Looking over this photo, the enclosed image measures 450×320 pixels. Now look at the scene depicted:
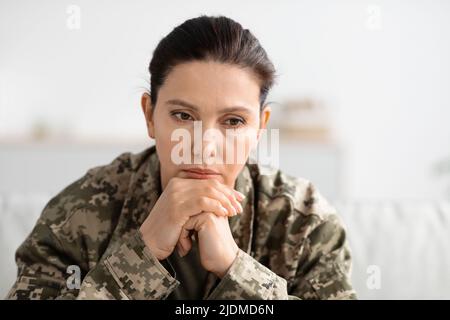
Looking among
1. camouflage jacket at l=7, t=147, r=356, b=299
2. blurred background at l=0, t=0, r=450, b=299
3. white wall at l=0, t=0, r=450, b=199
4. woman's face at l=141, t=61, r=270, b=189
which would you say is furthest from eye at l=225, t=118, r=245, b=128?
white wall at l=0, t=0, r=450, b=199

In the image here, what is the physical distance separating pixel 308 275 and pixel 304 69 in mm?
3082

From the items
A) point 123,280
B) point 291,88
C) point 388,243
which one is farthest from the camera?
point 291,88

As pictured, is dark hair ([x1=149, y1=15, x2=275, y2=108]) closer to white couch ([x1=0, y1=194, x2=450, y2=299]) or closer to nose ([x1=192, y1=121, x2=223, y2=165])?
nose ([x1=192, y1=121, x2=223, y2=165])

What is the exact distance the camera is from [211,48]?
1115 mm

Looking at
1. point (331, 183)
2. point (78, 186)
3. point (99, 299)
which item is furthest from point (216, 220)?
point (331, 183)

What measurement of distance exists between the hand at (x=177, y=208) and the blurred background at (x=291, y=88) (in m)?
2.30

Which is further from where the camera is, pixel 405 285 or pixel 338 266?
pixel 405 285

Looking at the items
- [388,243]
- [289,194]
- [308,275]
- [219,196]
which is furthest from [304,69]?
[219,196]

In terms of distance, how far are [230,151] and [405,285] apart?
2.11ft

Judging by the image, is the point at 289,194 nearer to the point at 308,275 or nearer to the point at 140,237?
the point at 308,275

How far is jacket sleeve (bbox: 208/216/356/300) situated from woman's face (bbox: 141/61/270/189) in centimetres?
19

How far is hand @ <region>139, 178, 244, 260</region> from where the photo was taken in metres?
1.07
